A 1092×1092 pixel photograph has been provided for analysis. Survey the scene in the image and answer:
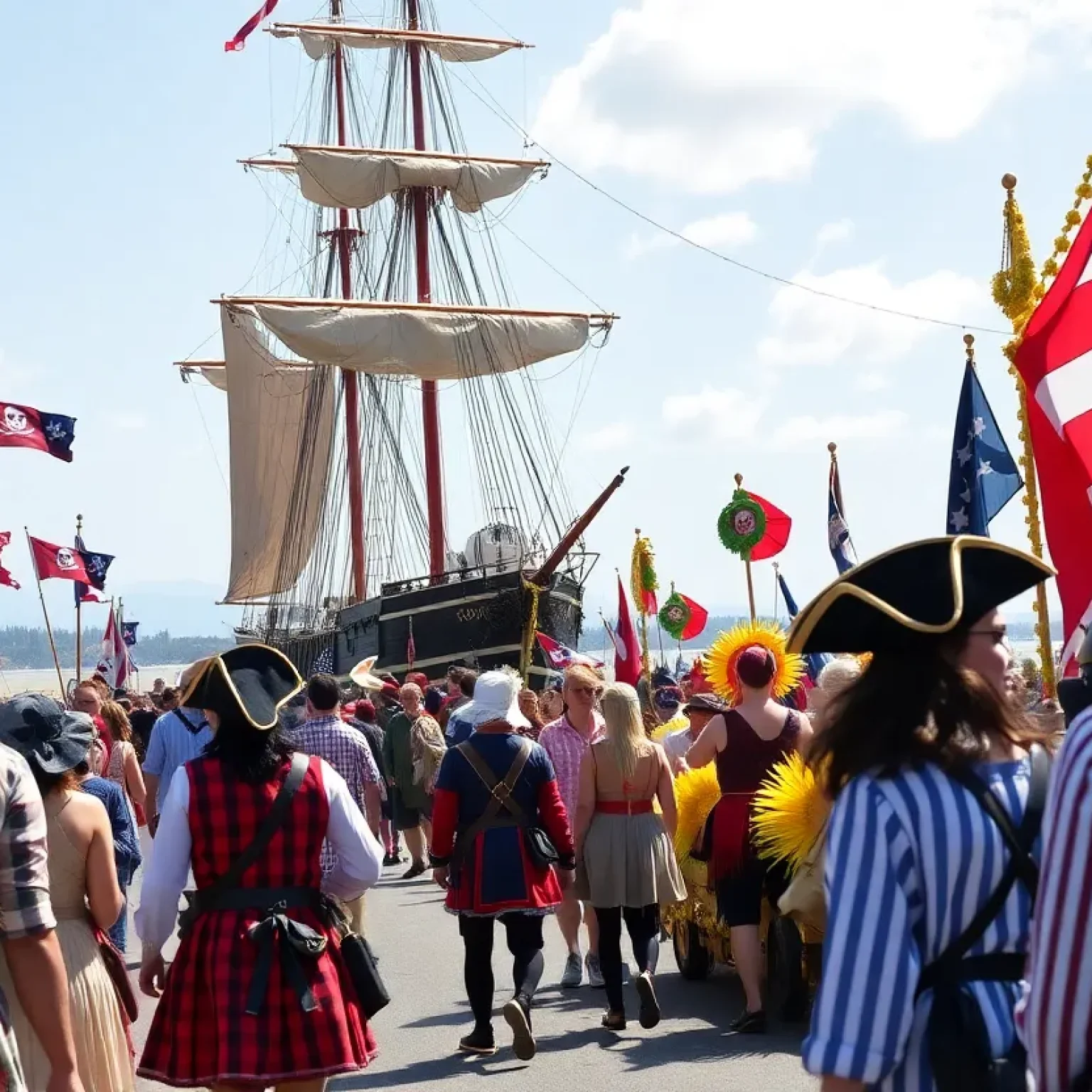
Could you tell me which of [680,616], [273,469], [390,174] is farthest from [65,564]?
[273,469]

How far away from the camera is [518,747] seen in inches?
334

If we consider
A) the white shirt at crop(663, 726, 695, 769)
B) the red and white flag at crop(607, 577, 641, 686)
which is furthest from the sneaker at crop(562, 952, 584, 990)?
the red and white flag at crop(607, 577, 641, 686)

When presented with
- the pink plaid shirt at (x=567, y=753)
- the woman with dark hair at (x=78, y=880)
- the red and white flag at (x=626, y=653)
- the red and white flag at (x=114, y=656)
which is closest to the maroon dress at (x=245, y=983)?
the woman with dark hair at (x=78, y=880)

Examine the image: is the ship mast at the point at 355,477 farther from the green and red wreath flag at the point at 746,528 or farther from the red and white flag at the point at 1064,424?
the red and white flag at the point at 1064,424

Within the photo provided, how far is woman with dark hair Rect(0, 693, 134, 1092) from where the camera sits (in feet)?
16.9

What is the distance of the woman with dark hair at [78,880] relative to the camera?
5.14m

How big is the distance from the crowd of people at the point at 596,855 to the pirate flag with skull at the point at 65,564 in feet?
70.9

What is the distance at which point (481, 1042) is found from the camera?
28.2ft

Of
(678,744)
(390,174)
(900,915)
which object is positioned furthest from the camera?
(390,174)

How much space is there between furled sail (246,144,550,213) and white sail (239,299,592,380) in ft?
13.7

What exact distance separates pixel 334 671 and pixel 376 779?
4279 centimetres

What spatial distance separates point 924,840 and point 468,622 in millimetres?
42111

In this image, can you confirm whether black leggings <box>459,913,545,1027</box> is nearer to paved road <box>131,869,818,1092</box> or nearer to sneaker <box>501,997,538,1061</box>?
sneaker <box>501,997,538,1061</box>

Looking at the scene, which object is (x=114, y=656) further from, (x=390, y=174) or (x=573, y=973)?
(x=573, y=973)
